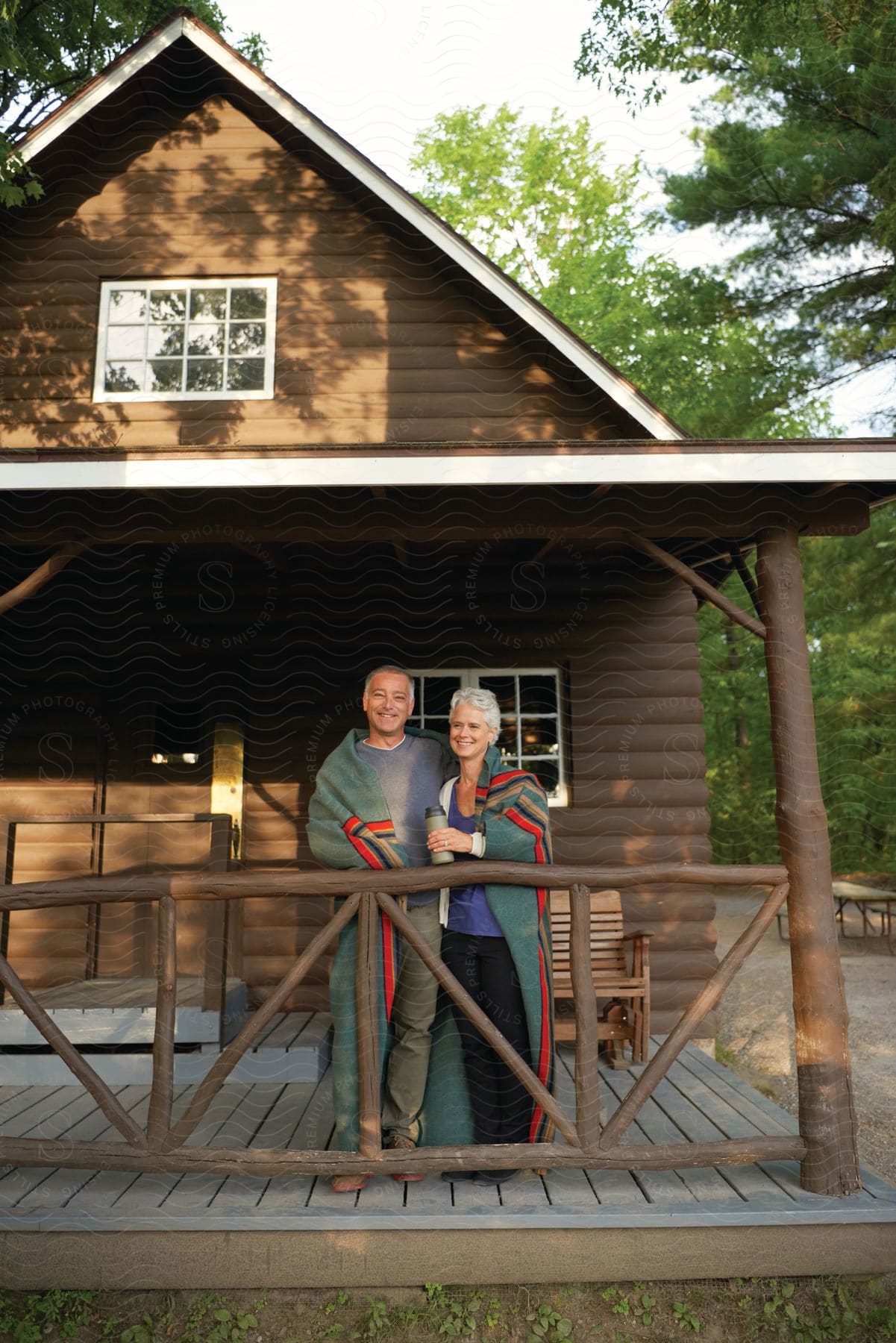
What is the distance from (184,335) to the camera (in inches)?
248

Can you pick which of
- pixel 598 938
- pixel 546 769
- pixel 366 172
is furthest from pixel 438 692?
pixel 366 172

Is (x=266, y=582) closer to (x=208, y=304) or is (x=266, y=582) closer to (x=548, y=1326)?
(x=208, y=304)

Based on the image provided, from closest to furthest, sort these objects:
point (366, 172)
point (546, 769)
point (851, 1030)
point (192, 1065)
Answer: point (192, 1065), point (366, 172), point (546, 769), point (851, 1030)

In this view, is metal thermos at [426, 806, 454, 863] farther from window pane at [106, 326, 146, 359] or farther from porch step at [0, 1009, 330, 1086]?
window pane at [106, 326, 146, 359]

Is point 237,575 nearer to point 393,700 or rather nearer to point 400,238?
point 400,238

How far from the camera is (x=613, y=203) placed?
17719 millimetres

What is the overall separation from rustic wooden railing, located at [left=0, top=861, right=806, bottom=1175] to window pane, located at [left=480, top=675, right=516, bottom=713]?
2844 mm

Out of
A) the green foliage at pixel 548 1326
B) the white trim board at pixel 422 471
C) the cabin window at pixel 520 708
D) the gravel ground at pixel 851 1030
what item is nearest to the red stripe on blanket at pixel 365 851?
the white trim board at pixel 422 471

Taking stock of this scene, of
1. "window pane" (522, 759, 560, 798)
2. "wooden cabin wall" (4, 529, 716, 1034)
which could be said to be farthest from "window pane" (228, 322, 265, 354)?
"window pane" (522, 759, 560, 798)

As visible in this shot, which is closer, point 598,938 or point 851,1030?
point 598,938

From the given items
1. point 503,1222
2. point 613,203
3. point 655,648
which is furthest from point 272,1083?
point 613,203

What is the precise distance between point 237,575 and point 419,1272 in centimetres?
417

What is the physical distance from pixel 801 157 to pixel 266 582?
837 centimetres

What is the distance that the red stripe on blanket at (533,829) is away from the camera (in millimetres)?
3453
